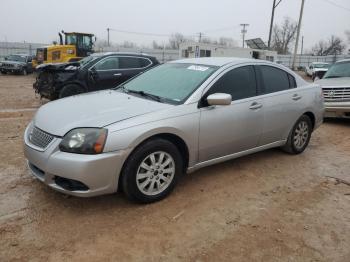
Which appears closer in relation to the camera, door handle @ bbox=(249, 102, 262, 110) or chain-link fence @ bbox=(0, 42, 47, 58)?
door handle @ bbox=(249, 102, 262, 110)

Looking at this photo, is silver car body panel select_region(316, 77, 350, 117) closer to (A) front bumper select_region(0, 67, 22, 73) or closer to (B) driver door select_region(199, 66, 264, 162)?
(B) driver door select_region(199, 66, 264, 162)

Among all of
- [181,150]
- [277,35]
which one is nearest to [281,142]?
[181,150]

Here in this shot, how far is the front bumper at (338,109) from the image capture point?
312 inches

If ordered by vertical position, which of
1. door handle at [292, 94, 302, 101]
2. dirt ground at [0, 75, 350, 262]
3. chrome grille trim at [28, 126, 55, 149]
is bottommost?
dirt ground at [0, 75, 350, 262]

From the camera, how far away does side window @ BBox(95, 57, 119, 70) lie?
31.9ft

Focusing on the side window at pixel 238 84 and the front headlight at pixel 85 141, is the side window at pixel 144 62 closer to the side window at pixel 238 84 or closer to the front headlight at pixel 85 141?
the side window at pixel 238 84

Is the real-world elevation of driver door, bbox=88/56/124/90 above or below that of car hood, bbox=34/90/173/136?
above

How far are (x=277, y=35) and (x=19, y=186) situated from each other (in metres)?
77.6

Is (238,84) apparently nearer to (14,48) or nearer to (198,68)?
(198,68)

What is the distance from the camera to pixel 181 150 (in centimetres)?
380

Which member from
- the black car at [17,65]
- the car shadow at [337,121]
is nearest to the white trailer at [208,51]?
the black car at [17,65]

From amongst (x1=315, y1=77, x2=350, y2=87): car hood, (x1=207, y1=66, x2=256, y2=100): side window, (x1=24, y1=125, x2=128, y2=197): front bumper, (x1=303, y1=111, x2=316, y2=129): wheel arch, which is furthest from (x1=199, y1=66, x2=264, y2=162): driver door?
(x1=315, y1=77, x2=350, y2=87): car hood

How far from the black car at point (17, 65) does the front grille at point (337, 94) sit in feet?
70.9

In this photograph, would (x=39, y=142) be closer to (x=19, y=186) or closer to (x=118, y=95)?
(x=19, y=186)
